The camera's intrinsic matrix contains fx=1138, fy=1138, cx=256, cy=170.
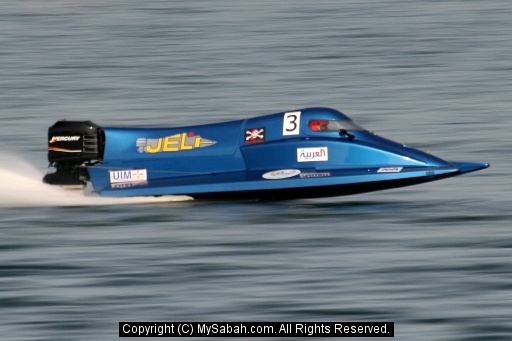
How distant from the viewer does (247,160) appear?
13336 mm

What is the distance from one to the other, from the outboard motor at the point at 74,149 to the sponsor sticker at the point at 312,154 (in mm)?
2421

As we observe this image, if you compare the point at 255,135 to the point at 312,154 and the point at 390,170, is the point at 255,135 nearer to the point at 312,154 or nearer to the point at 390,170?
the point at 312,154

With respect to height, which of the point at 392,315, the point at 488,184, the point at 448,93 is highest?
the point at 448,93

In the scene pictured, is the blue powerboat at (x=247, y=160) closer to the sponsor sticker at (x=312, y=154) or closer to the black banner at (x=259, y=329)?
the sponsor sticker at (x=312, y=154)

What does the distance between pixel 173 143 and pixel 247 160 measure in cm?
93

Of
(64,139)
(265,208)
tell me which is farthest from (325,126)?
(64,139)

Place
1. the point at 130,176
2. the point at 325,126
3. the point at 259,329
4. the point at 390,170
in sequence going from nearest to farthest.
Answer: the point at 259,329
the point at 390,170
the point at 325,126
the point at 130,176

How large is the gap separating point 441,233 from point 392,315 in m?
2.68

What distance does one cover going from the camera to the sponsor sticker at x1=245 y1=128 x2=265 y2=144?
13328mm

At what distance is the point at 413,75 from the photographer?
23000 mm

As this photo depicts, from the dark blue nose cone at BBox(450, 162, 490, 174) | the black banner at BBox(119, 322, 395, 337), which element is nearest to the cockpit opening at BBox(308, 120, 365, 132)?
the dark blue nose cone at BBox(450, 162, 490, 174)

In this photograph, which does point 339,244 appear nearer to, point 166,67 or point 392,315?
point 392,315

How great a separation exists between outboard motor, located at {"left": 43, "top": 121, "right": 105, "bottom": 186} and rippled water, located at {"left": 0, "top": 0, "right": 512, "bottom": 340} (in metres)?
0.33

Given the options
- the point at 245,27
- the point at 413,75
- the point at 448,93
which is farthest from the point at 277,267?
the point at 245,27
